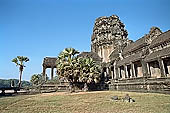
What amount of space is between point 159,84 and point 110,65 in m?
15.3

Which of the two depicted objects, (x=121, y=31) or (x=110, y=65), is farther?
(x=121, y=31)

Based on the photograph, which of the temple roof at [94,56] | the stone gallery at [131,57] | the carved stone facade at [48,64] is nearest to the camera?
the stone gallery at [131,57]

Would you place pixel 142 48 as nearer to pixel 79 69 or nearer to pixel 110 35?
pixel 79 69

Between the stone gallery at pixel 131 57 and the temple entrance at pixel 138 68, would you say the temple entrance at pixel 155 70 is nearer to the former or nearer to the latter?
the stone gallery at pixel 131 57

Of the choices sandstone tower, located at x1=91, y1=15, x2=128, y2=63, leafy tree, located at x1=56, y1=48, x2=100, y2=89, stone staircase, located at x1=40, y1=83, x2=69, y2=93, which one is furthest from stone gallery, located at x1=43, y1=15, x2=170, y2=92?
stone staircase, located at x1=40, y1=83, x2=69, y2=93

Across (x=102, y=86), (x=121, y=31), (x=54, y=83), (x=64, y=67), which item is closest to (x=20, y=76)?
(x=54, y=83)

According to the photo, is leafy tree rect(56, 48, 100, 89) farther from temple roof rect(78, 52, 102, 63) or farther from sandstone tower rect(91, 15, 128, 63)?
sandstone tower rect(91, 15, 128, 63)

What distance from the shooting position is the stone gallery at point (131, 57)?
57.6 feet

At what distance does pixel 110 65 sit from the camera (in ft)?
101

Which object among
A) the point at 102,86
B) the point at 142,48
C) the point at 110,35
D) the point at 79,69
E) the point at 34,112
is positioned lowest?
the point at 102,86

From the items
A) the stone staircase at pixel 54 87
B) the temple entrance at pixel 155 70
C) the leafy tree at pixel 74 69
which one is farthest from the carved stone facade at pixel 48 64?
the temple entrance at pixel 155 70

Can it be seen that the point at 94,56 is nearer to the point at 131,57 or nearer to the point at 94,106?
the point at 131,57

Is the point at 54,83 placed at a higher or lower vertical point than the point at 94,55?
lower

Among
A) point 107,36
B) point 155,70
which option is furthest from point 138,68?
point 107,36
